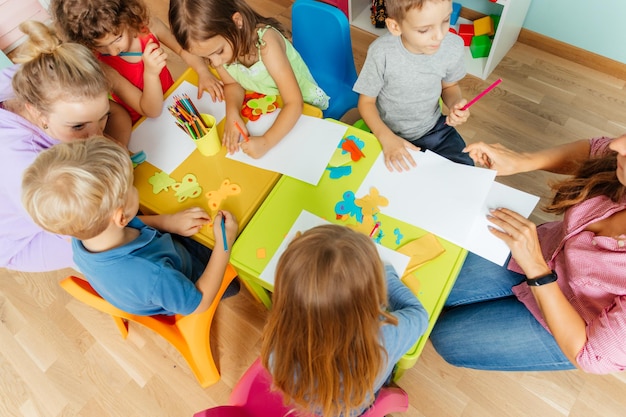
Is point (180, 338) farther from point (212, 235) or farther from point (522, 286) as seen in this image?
point (522, 286)

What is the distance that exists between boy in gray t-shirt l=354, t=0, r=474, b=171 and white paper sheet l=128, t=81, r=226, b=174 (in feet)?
1.60

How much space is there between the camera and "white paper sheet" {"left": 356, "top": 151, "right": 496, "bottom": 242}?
3.29 feet

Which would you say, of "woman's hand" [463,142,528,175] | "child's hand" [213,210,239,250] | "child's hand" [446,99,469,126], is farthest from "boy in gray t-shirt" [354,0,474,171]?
"child's hand" [213,210,239,250]

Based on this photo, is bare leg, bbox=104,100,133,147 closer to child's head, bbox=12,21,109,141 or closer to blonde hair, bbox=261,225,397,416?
child's head, bbox=12,21,109,141

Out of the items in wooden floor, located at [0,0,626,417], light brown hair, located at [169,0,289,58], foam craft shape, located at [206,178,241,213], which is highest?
light brown hair, located at [169,0,289,58]

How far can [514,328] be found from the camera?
3.57 ft

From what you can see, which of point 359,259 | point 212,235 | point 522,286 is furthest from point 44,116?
point 522,286

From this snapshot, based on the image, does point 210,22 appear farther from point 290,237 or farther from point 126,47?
point 290,237

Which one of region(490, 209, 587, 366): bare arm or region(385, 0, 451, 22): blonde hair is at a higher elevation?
region(385, 0, 451, 22): blonde hair

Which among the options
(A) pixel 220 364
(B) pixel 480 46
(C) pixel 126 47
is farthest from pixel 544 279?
(B) pixel 480 46

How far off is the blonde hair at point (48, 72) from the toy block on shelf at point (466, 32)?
6.34ft

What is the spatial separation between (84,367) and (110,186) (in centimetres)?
106

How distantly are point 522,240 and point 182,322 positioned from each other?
3.13 ft

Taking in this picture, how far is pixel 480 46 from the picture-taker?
86.5 inches
